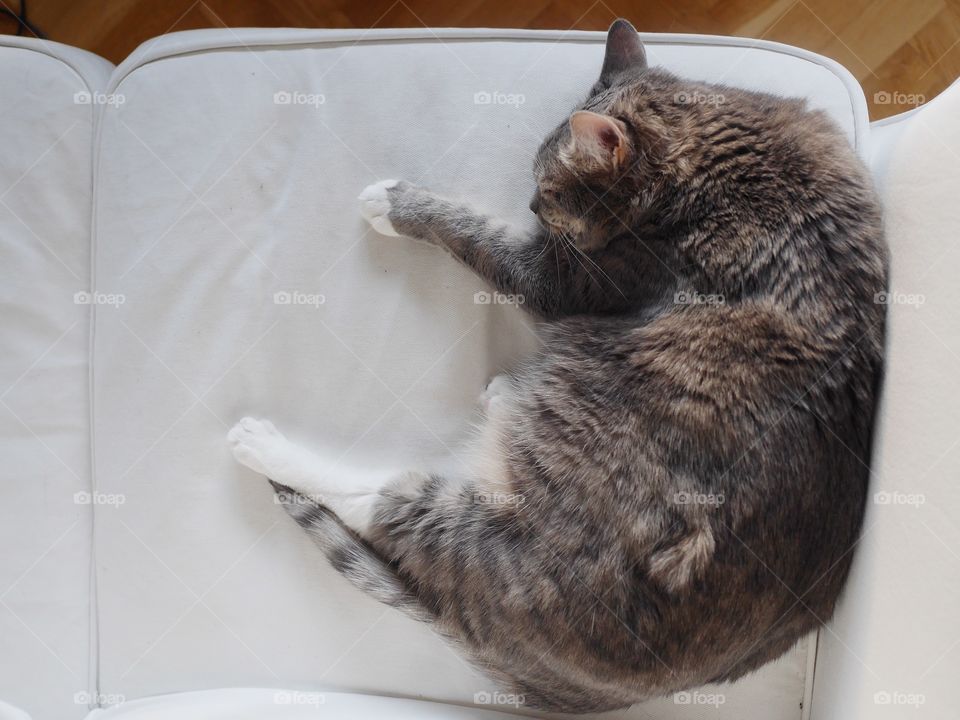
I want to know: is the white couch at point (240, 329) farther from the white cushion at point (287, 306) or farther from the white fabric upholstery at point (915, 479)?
the white fabric upholstery at point (915, 479)

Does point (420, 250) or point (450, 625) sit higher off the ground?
point (420, 250)

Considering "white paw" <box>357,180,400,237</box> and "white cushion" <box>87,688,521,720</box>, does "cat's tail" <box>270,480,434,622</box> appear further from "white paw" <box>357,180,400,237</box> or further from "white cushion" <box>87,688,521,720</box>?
"white paw" <box>357,180,400,237</box>

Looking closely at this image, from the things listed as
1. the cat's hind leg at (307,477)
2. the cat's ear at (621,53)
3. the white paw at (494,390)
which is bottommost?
the cat's hind leg at (307,477)

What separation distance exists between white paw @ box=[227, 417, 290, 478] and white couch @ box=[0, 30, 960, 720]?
38 mm

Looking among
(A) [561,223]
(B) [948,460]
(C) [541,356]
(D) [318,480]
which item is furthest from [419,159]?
(B) [948,460]

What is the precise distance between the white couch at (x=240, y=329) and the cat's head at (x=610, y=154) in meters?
0.09

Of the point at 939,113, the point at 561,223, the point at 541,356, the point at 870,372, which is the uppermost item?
the point at 939,113

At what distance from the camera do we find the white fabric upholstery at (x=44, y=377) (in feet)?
4.46

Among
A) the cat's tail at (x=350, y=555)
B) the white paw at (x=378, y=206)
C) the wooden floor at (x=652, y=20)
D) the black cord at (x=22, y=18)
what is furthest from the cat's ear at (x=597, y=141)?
the black cord at (x=22, y=18)

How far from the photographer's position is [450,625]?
4.30 ft

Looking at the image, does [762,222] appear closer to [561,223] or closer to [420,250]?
[561,223]

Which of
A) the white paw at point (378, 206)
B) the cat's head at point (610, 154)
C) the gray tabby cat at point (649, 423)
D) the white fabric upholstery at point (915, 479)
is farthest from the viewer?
the white paw at point (378, 206)

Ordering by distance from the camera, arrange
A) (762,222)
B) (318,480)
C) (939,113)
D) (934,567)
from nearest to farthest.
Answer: (934,567) → (939,113) → (762,222) → (318,480)

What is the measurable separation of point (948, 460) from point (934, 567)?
0.50 ft
